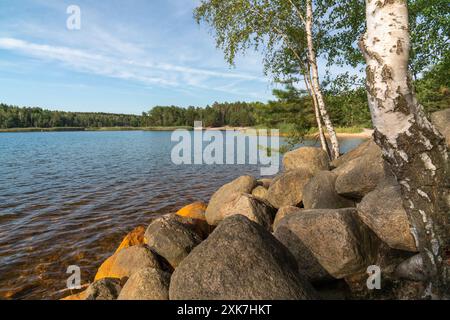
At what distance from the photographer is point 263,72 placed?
1859 centimetres

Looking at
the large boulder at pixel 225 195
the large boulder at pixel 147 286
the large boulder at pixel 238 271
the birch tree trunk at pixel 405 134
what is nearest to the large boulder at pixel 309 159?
the large boulder at pixel 225 195

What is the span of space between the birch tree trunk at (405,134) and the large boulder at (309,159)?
315 inches

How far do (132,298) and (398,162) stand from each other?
17.3 ft

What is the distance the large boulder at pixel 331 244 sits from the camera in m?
6.27

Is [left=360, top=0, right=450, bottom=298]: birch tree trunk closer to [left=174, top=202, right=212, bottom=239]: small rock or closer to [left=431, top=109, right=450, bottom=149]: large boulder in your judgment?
[left=431, top=109, right=450, bottom=149]: large boulder

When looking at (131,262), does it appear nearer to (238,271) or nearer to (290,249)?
(290,249)

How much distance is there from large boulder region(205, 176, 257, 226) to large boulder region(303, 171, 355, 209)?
9.51 feet

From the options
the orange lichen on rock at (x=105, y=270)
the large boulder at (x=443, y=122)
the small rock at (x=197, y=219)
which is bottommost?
the orange lichen on rock at (x=105, y=270)

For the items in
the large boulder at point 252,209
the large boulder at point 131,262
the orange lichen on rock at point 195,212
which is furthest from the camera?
the orange lichen on rock at point 195,212

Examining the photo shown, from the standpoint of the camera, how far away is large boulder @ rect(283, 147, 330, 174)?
41.7 ft

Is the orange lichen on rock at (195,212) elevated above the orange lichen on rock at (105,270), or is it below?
above

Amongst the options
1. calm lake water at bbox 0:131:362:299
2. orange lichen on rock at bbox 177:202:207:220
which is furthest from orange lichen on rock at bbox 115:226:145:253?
orange lichen on rock at bbox 177:202:207:220

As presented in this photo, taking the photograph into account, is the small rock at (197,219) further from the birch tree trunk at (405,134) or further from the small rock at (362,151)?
the birch tree trunk at (405,134)
